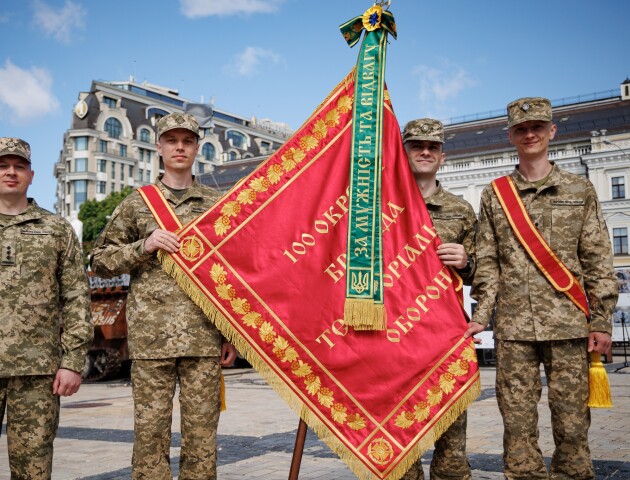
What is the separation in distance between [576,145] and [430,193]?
40460mm

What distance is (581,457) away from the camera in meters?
3.79

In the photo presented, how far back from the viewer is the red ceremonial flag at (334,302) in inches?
152

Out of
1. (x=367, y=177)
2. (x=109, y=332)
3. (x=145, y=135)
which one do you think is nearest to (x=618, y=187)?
(x=109, y=332)

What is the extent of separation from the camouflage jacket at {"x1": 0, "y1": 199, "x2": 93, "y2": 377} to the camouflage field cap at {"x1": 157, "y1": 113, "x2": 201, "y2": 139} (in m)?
0.82

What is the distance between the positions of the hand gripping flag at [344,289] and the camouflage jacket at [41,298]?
564mm

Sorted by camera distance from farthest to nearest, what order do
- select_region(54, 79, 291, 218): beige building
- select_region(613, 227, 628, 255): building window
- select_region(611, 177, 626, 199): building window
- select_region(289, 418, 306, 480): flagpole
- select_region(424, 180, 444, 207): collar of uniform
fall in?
select_region(54, 79, 291, 218): beige building → select_region(613, 227, 628, 255): building window → select_region(611, 177, 626, 199): building window → select_region(424, 180, 444, 207): collar of uniform → select_region(289, 418, 306, 480): flagpole

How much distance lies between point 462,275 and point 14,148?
8.80 feet

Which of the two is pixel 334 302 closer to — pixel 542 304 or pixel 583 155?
pixel 542 304

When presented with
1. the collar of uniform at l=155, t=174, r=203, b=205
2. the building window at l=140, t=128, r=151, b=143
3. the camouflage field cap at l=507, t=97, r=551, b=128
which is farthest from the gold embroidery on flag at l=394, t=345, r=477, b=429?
the building window at l=140, t=128, r=151, b=143

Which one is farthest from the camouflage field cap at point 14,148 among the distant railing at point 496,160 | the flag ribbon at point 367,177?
the distant railing at point 496,160

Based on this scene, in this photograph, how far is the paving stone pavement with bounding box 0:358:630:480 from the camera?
5.83 m

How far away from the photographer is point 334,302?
3.95 meters

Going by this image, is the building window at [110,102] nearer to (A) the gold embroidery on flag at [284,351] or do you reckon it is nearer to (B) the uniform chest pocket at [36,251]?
(B) the uniform chest pocket at [36,251]

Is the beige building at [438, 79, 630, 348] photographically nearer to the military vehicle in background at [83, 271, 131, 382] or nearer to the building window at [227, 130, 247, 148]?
the military vehicle in background at [83, 271, 131, 382]
